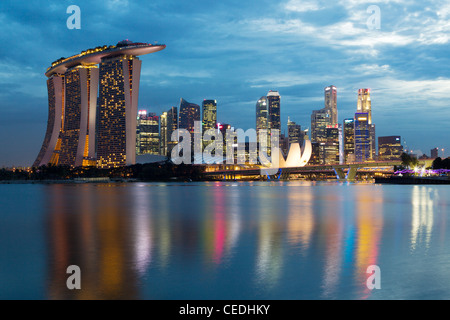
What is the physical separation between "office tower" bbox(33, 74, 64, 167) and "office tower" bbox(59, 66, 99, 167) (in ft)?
11.8

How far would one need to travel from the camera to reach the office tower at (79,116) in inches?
6978

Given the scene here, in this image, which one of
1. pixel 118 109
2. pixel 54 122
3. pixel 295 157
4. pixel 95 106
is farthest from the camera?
pixel 54 122

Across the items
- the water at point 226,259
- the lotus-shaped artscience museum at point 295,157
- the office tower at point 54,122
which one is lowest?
the water at point 226,259

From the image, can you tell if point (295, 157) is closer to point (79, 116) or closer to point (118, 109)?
point (118, 109)

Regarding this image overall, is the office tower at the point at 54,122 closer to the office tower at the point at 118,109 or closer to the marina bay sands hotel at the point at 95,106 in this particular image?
the marina bay sands hotel at the point at 95,106

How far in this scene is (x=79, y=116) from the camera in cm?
17738

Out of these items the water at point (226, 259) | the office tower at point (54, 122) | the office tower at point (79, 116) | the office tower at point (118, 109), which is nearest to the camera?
the water at point (226, 259)

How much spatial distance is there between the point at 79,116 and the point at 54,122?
1773 centimetres

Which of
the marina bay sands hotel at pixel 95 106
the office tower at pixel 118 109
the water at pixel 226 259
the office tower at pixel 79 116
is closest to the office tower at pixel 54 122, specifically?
the marina bay sands hotel at pixel 95 106

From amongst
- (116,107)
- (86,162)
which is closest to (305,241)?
(116,107)

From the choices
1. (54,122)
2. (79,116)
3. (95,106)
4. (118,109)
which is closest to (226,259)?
(118,109)

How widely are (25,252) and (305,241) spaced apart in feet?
32.3

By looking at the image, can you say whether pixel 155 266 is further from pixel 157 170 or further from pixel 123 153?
pixel 123 153
